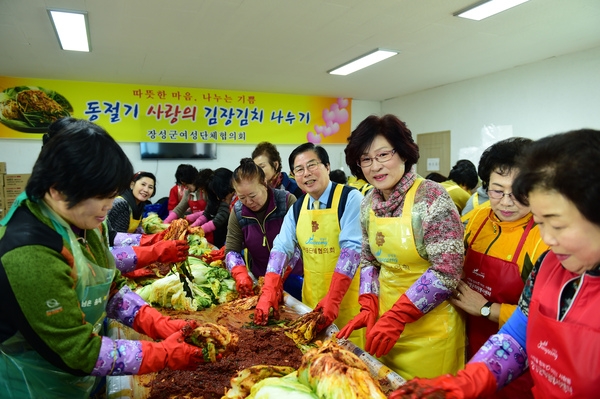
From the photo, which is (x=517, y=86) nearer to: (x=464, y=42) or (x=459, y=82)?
(x=459, y=82)

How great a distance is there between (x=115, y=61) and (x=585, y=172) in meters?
7.21

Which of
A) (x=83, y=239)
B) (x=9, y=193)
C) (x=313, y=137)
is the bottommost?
(x=83, y=239)

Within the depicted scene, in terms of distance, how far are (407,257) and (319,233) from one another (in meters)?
0.84

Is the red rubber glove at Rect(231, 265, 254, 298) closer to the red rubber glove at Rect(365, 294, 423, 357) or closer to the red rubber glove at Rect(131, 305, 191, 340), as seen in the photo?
the red rubber glove at Rect(131, 305, 191, 340)

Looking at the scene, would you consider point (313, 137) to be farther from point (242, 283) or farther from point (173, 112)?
point (242, 283)

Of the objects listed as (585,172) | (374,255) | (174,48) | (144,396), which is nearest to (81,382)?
(144,396)

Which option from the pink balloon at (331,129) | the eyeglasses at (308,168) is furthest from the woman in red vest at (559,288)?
the pink balloon at (331,129)

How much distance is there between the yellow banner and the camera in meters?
7.62

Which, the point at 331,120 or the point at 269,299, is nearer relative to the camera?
the point at 269,299

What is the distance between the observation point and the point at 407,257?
2.00m

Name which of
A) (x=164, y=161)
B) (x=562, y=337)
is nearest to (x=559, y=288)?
(x=562, y=337)

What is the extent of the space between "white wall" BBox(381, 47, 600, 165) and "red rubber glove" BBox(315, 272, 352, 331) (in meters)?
4.80

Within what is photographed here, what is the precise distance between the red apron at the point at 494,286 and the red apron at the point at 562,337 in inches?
27.2

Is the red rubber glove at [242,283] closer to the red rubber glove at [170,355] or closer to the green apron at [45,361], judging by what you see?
the red rubber glove at [170,355]
